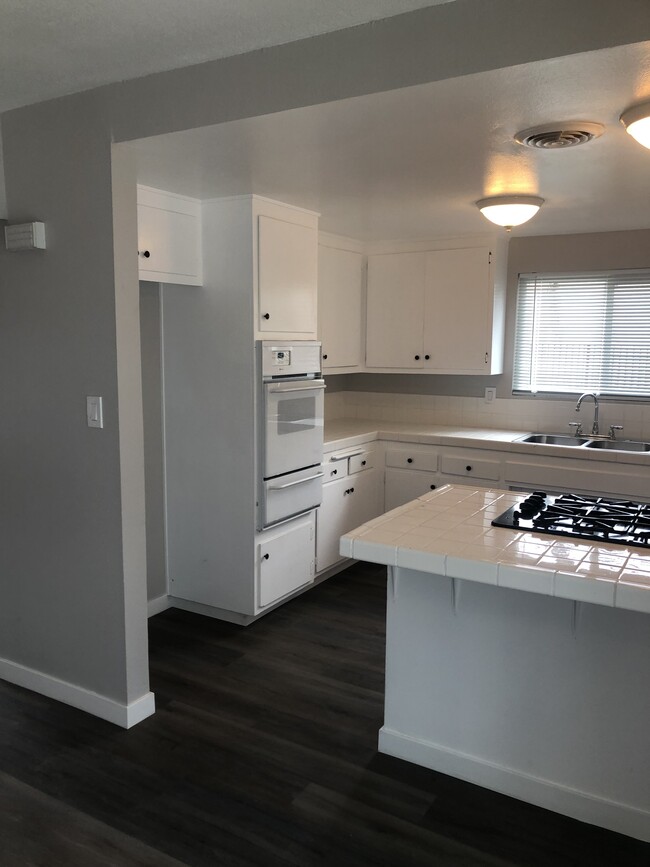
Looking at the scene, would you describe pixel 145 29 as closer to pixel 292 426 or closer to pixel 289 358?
pixel 289 358

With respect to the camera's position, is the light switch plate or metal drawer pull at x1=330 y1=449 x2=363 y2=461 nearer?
the light switch plate

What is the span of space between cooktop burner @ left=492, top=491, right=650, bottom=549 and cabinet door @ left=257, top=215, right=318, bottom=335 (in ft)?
5.38

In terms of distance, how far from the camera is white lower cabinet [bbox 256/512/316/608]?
360cm

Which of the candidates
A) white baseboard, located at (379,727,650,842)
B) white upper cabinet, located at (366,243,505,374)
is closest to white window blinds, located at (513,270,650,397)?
white upper cabinet, located at (366,243,505,374)

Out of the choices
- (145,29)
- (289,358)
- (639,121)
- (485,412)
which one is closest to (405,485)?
(485,412)

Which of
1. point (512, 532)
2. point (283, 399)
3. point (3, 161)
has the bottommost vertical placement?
point (512, 532)

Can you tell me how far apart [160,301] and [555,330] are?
8.49 feet

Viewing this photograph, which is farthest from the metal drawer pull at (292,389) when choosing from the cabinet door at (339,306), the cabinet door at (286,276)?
the cabinet door at (339,306)

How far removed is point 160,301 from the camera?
3.65 m

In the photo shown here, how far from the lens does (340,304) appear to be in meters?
4.58

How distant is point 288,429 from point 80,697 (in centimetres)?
159

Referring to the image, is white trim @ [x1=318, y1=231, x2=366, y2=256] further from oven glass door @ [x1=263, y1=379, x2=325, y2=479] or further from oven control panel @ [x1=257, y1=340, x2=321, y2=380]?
oven glass door @ [x1=263, y1=379, x2=325, y2=479]

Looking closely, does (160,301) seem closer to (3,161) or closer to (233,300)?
(233,300)

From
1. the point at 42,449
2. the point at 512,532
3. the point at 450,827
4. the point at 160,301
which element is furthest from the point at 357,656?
the point at 160,301
